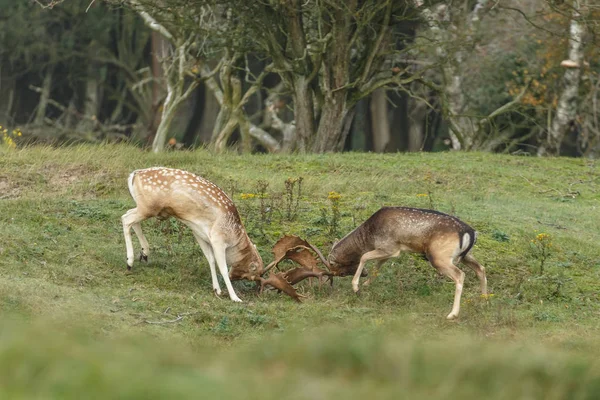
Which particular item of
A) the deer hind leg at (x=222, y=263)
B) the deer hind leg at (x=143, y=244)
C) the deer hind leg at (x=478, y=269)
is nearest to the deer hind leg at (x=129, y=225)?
the deer hind leg at (x=143, y=244)

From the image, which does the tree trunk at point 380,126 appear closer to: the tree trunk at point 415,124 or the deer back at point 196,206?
the tree trunk at point 415,124

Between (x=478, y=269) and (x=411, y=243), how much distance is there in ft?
2.77

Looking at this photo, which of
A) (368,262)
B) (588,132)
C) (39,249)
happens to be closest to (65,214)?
(39,249)

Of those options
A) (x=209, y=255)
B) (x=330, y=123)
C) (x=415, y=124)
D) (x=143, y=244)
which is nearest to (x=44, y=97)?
(x=415, y=124)

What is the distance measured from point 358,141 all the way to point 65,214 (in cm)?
2798

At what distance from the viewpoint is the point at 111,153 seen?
17.8 meters

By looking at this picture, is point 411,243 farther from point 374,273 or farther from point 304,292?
point 304,292

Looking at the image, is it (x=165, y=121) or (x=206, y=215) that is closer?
(x=206, y=215)

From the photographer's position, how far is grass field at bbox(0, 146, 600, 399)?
522 centimetres

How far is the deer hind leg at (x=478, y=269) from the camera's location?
1170 cm

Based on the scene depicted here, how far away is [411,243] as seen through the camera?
11492 mm

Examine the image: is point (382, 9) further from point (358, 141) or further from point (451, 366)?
point (358, 141)

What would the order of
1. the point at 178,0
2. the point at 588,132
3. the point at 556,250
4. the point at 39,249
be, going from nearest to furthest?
the point at 39,249
the point at 556,250
the point at 178,0
the point at 588,132

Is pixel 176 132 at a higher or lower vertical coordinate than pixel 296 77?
lower
